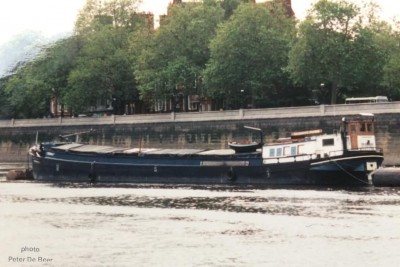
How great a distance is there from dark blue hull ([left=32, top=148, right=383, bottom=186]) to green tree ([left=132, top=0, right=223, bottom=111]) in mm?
28971

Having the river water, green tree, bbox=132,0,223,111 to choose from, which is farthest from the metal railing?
the river water

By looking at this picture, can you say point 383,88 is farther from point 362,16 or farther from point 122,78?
point 122,78

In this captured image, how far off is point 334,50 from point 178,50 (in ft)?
75.0

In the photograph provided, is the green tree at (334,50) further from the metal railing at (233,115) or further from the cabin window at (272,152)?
the cabin window at (272,152)

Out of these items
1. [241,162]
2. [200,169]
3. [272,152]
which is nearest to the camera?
[272,152]

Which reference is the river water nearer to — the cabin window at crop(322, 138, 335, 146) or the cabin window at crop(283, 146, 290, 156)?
the cabin window at crop(322, 138, 335, 146)

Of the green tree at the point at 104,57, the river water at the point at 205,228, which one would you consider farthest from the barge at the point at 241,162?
the green tree at the point at 104,57

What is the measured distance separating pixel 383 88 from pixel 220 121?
21714 mm

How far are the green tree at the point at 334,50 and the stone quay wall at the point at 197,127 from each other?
743 centimetres

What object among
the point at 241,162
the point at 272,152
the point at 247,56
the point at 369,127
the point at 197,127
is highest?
the point at 247,56

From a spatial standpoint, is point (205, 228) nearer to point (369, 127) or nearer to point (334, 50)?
point (369, 127)

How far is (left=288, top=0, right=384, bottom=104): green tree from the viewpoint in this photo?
8512cm

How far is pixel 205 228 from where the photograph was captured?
38.2 meters

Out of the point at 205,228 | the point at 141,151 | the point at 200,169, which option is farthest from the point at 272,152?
the point at 205,228
